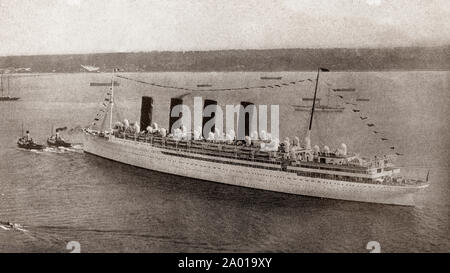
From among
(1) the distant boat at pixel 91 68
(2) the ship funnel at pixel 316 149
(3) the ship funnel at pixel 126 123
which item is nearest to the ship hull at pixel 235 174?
(2) the ship funnel at pixel 316 149

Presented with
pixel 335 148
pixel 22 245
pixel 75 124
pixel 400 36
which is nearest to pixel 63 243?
pixel 22 245

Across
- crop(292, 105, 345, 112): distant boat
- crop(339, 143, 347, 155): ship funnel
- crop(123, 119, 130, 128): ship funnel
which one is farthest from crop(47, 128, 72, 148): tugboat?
crop(339, 143, 347, 155): ship funnel

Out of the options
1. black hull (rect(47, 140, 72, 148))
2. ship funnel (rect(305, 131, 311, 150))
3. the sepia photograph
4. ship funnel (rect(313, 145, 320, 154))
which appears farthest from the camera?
black hull (rect(47, 140, 72, 148))

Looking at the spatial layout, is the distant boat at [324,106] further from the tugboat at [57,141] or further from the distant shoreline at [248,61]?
the tugboat at [57,141]

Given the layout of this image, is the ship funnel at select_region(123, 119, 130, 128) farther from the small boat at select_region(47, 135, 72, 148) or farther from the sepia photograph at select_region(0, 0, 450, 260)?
the small boat at select_region(47, 135, 72, 148)

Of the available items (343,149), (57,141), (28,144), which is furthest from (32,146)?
(343,149)

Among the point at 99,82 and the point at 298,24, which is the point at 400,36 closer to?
the point at 298,24

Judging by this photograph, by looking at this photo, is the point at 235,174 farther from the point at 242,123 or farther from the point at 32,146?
the point at 32,146
